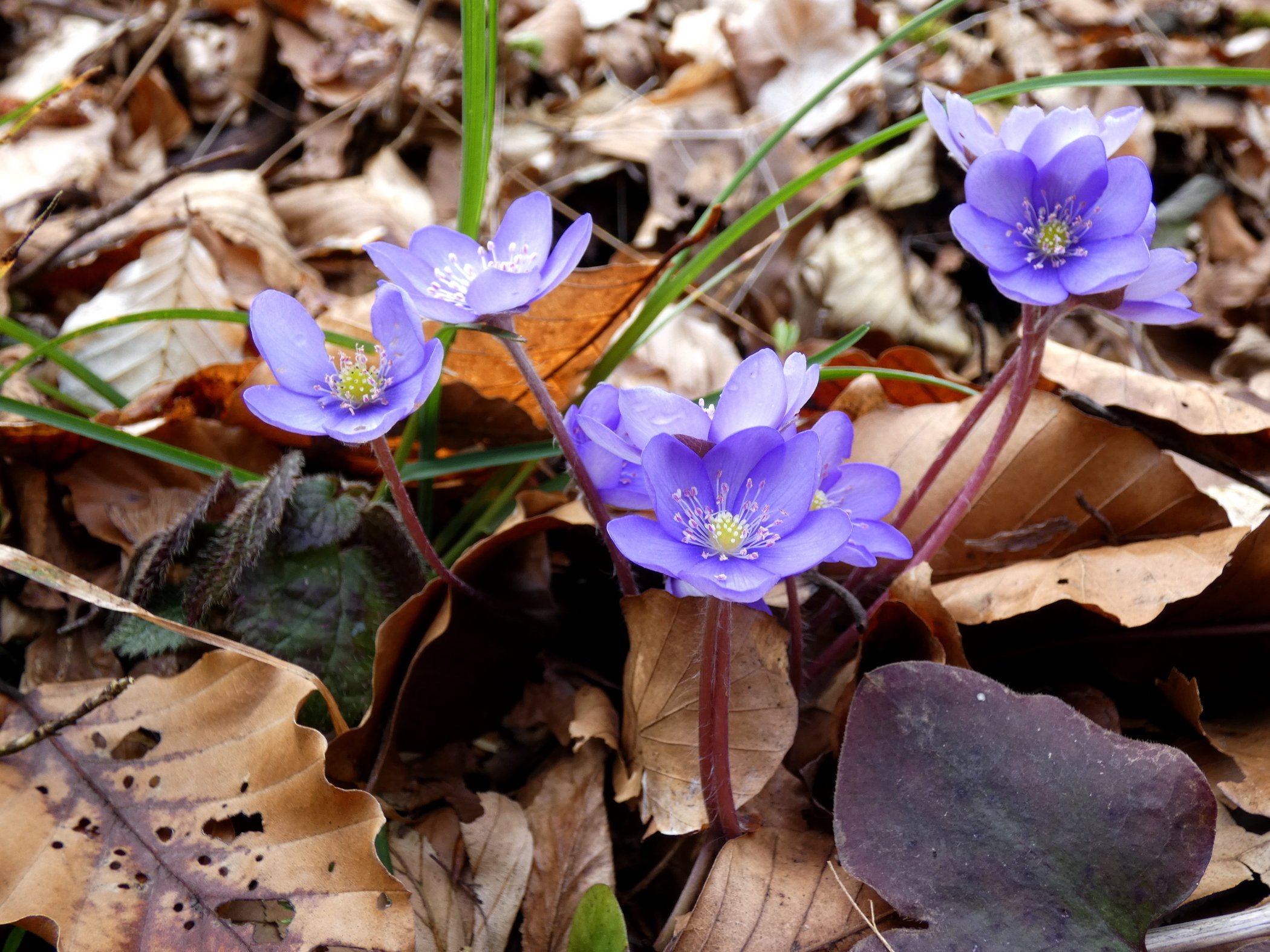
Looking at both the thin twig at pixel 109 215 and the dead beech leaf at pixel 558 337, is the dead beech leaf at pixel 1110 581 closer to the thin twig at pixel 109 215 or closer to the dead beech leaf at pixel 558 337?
the dead beech leaf at pixel 558 337

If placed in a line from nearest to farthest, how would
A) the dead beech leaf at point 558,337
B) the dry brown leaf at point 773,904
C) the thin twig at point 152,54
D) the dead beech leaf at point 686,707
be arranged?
the dry brown leaf at point 773,904
the dead beech leaf at point 686,707
the dead beech leaf at point 558,337
the thin twig at point 152,54

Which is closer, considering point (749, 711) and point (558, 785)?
point (749, 711)

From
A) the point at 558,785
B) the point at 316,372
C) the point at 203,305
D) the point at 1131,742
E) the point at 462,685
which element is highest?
the point at 316,372

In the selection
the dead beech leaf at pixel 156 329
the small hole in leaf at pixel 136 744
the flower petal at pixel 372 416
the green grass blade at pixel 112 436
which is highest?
the flower petal at pixel 372 416

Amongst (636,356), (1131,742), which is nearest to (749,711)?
(1131,742)

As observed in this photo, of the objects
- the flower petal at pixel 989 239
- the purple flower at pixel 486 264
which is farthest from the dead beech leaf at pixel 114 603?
the flower petal at pixel 989 239

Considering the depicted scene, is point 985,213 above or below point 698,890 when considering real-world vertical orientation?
above

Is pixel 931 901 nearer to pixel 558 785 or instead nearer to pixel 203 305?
pixel 558 785
